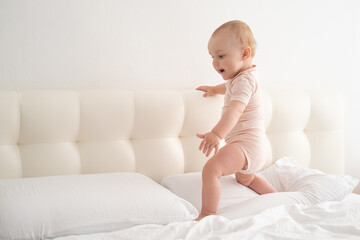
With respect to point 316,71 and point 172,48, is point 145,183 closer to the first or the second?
point 172,48

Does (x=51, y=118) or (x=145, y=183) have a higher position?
(x=51, y=118)

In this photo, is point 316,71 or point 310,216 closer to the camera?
point 310,216

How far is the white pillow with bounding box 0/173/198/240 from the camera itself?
1.31m

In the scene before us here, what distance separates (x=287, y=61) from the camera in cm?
247

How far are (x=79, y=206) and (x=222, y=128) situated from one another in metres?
0.61

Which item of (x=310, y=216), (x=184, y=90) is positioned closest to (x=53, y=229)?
(x=310, y=216)

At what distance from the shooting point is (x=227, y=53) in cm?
178

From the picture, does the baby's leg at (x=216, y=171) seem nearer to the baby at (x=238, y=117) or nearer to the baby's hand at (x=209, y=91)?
the baby at (x=238, y=117)

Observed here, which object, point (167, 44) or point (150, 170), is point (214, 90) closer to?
point (167, 44)

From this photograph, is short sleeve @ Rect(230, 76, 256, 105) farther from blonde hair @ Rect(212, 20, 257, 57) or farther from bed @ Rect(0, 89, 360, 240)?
bed @ Rect(0, 89, 360, 240)

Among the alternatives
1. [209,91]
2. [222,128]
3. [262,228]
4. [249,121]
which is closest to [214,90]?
[209,91]

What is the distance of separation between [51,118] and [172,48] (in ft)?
2.32

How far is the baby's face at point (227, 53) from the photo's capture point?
5.81ft

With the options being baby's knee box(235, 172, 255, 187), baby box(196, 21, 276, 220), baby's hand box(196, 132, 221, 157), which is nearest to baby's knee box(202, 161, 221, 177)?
baby box(196, 21, 276, 220)
